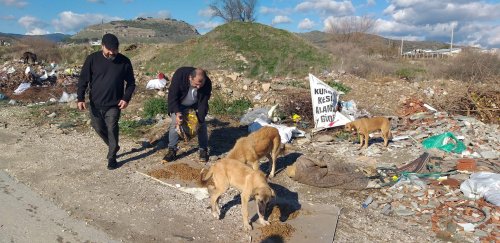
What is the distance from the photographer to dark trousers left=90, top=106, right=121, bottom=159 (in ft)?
19.7

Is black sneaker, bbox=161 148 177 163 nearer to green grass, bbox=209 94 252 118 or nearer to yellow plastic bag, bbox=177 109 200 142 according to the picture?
yellow plastic bag, bbox=177 109 200 142

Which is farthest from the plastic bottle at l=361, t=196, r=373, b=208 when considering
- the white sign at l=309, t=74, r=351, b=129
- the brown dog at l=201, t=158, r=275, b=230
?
the white sign at l=309, t=74, r=351, b=129

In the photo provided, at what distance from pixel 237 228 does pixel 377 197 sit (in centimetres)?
225

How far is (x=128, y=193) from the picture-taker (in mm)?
5379


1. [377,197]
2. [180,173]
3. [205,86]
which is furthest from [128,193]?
[377,197]

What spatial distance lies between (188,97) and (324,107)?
381 centimetres

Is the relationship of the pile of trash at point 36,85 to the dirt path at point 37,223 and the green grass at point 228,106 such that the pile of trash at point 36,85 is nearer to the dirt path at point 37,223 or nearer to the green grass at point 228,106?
the green grass at point 228,106

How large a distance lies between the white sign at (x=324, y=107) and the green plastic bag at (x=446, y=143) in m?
1.80

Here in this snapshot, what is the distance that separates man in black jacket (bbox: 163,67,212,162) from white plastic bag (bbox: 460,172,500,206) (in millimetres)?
4061

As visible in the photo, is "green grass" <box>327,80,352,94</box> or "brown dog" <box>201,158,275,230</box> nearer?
"brown dog" <box>201,158,275,230</box>

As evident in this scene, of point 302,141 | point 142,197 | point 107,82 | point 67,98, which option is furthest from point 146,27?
point 142,197

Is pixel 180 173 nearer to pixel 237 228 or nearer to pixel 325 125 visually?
pixel 237 228

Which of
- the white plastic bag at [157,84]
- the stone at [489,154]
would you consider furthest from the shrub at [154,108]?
the stone at [489,154]

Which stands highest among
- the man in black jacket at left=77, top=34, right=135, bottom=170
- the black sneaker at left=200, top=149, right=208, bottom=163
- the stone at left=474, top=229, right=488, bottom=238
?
the man in black jacket at left=77, top=34, right=135, bottom=170
